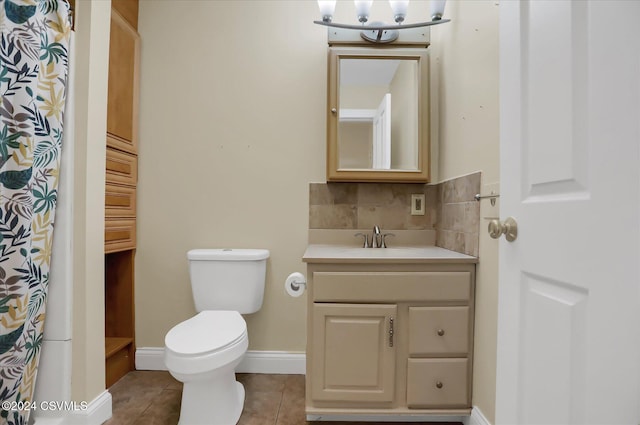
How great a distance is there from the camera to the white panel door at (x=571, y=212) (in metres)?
0.54

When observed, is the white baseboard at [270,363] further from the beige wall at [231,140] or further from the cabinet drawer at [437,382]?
the cabinet drawer at [437,382]

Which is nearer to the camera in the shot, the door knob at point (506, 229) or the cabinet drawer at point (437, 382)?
the door knob at point (506, 229)

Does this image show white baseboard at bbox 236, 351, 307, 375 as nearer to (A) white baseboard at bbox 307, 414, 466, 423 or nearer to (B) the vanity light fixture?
(A) white baseboard at bbox 307, 414, 466, 423

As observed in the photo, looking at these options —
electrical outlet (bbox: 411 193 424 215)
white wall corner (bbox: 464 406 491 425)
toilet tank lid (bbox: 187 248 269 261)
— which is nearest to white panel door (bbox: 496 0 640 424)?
white wall corner (bbox: 464 406 491 425)

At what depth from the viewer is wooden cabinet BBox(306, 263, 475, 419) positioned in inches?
55.1

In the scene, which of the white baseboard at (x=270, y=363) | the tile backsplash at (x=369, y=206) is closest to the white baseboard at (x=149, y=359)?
the white baseboard at (x=270, y=363)

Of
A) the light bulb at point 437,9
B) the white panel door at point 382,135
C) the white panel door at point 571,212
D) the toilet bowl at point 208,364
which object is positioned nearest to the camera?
the white panel door at point 571,212

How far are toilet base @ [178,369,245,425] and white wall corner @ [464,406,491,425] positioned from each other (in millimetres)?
Answer: 1023

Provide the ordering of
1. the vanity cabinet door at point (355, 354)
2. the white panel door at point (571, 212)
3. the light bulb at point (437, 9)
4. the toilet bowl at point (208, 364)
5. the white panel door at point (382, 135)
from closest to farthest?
the white panel door at point (571, 212), the toilet bowl at point (208, 364), the vanity cabinet door at point (355, 354), the light bulb at point (437, 9), the white panel door at point (382, 135)

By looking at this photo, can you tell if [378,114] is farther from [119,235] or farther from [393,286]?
[119,235]

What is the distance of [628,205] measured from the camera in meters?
0.53

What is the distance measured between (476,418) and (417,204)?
3.53ft

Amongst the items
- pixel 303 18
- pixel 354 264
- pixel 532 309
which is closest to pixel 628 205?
pixel 532 309

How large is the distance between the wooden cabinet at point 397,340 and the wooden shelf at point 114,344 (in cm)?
112
